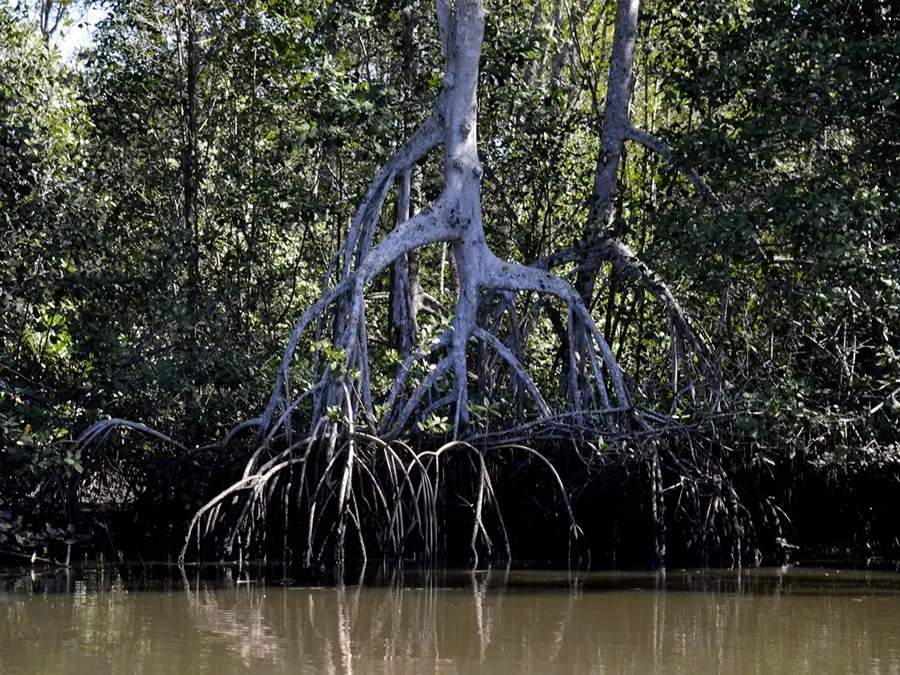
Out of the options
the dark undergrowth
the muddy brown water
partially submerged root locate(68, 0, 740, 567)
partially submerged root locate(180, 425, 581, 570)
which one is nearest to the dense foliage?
the dark undergrowth

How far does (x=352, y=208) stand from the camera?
12.9 m

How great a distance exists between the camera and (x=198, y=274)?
12945 millimetres

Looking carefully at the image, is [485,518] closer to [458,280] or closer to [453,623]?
[458,280]

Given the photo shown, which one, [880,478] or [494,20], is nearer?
[880,478]

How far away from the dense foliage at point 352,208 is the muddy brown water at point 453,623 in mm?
1304

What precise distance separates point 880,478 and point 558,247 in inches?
183

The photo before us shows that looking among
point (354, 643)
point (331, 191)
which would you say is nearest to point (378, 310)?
point (331, 191)

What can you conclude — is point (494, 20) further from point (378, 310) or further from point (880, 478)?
point (880, 478)

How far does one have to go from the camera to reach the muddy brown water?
536 cm

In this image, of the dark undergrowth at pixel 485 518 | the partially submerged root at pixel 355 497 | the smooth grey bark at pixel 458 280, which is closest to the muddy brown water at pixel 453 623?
the partially submerged root at pixel 355 497

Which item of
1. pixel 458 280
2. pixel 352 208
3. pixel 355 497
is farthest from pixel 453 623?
pixel 352 208

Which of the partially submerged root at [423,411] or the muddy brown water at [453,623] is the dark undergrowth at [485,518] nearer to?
the partially submerged root at [423,411]

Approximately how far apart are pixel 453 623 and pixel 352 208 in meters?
7.03

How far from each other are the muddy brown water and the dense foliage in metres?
1.30
